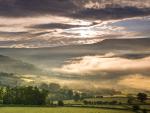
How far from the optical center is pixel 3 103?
186 meters

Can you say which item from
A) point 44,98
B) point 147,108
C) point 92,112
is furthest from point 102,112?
point 44,98

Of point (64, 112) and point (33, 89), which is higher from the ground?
point (33, 89)

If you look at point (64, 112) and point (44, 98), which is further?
point (44, 98)

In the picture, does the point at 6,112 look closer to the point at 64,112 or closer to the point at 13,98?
the point at 64,112

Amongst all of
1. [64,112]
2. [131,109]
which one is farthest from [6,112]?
[131,109]

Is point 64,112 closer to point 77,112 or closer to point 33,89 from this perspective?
point 77,112

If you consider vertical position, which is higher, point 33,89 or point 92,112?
point 33,89

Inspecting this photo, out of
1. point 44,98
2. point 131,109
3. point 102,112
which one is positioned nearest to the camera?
point 102,112

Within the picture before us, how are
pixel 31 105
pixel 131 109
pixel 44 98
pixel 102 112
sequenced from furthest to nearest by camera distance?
pixel 44 98, pixel 31 105, pixel 131 109, pixel 102 112

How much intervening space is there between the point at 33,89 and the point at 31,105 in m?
16.7

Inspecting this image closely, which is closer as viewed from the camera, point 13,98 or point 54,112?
point 54,112

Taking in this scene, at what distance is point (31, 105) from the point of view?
568ft

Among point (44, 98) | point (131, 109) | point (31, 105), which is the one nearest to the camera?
point (131, 109)

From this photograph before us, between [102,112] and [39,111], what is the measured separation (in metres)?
24.7
